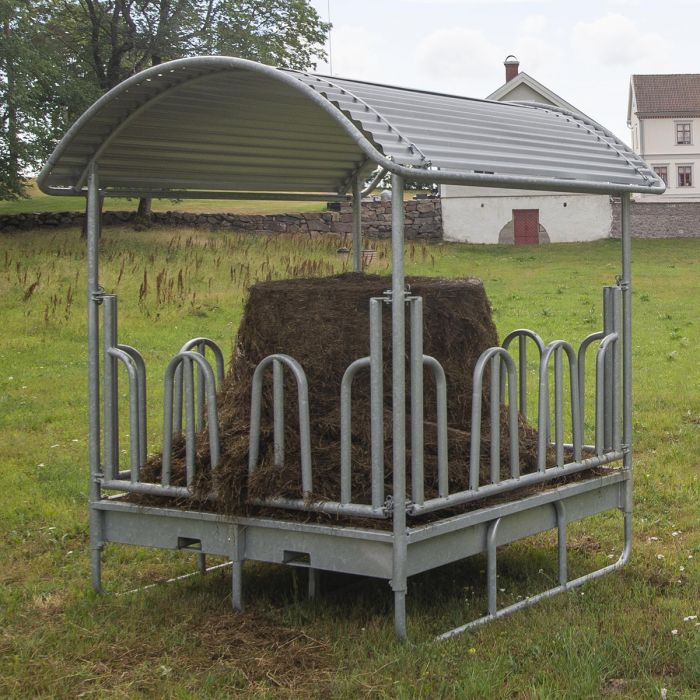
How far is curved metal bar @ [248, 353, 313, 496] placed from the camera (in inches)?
196

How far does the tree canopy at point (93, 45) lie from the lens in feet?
96.8

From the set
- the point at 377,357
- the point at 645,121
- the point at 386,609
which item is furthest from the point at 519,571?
the point at 645,121

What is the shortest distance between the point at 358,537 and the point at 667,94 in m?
63.2

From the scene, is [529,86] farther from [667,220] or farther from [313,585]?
[313,585]

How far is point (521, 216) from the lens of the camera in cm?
4388

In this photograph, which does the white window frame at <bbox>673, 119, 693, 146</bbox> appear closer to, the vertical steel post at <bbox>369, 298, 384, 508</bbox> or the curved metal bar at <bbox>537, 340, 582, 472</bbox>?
the curved metal bar at <bbox>537, 340, 582, 472</bbox>

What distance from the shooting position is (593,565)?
20.6 ft

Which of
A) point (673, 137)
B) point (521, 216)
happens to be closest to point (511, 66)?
point (521, 216)

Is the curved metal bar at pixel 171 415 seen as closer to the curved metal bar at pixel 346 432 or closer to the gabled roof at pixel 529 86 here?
the curved metal bar at pixel 346 432

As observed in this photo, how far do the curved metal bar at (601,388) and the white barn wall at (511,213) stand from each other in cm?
3558

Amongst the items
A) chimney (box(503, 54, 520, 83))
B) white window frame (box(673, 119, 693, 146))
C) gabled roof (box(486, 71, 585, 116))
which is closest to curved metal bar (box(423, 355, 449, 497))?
gabled roof (box(486, 71, 585, 116))

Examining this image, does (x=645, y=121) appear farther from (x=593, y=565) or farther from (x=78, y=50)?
(x=593, y=565)

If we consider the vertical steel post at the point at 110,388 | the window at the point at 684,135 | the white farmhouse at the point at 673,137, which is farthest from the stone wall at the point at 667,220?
the vertical steel post at the point at 110,388

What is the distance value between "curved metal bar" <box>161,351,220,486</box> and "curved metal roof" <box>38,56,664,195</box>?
1.17 m
